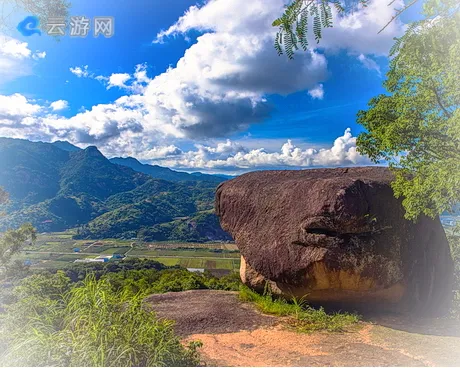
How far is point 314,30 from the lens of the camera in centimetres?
288

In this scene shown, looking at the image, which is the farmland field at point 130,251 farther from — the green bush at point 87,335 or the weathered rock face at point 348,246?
the green bush at point 87,335

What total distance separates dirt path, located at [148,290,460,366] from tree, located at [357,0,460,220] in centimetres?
266

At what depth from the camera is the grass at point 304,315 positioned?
7.88 meters

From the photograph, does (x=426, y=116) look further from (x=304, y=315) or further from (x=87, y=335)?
(x=87, y=335)

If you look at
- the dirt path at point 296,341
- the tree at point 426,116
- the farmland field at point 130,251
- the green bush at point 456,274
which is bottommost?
the farmland field at point 130,251

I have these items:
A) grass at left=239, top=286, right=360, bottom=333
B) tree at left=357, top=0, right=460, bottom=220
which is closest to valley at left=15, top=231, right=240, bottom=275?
grass at left=239, top=286, right=360, bottom=333

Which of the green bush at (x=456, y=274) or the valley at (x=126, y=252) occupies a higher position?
the green bush at (x=456, y=274)

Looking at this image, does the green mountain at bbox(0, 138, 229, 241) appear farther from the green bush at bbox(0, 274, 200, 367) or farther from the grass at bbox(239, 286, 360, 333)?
the green bush at bbox(0, 274, 200, 367)

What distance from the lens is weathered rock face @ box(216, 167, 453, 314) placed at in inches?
332

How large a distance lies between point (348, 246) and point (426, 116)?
3.44m

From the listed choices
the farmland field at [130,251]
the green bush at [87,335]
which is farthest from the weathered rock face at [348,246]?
the farmland field at [130,251]

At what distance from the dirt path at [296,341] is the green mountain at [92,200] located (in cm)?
8223

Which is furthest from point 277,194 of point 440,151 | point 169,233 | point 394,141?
point 169,233

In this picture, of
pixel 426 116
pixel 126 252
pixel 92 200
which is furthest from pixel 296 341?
pixel 92 200
